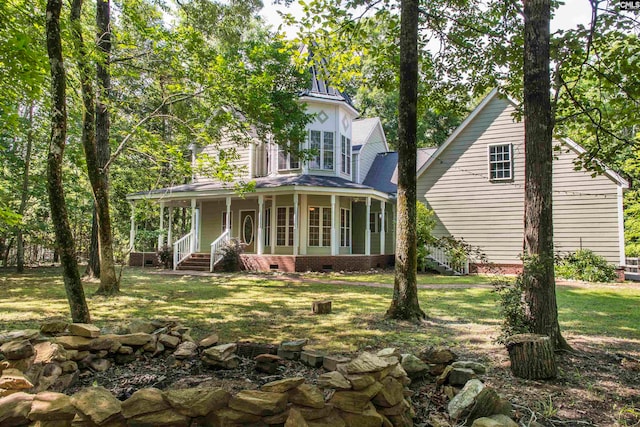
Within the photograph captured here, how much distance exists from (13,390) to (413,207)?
5301mm

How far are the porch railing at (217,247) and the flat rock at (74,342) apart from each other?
12.1m

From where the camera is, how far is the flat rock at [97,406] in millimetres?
2256

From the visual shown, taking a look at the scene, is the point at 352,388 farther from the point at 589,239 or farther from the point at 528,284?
the point at 589,239

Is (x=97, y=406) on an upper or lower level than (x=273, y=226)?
lower

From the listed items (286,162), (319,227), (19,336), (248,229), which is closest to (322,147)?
(286,162)

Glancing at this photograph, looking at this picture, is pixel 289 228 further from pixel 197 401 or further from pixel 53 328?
pixel 197 401

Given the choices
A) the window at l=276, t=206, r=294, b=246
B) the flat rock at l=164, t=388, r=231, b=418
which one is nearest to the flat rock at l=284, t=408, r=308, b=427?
the flat rock at l=164, t=388, r=231, b=418

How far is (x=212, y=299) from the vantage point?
27.8ft

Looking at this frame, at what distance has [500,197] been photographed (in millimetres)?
15219

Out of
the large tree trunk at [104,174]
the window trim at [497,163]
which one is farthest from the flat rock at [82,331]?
the window trim at [497,163]

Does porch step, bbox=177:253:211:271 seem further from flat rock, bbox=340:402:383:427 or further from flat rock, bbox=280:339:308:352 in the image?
flat rock, bbox=340:402:383:427

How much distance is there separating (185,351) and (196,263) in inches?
521

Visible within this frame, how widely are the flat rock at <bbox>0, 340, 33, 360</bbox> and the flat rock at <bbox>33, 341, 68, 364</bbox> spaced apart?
0.35 ft

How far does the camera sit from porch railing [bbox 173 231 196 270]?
1653cm
